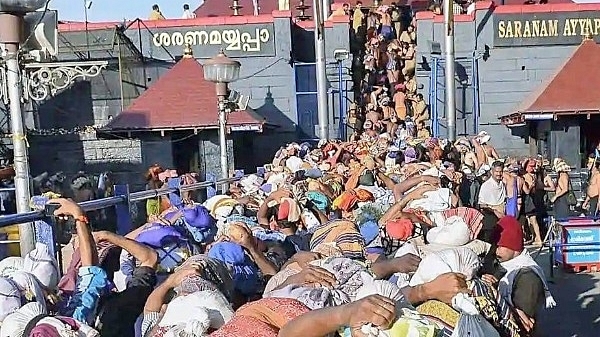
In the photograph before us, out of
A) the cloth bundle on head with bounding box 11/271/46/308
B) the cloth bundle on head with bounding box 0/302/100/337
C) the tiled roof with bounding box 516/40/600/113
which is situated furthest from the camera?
the tiled roof with bounding box 516/40/600/113

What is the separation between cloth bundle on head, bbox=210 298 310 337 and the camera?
8.37 ft

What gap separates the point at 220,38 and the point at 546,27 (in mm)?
7798

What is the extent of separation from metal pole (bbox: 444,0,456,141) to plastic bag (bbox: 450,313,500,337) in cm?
1412

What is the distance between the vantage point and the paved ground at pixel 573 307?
6410mm

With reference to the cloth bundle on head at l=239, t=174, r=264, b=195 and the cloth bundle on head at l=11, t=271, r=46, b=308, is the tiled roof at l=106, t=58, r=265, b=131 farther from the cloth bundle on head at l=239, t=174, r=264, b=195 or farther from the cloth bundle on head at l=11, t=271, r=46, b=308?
the cloth bundle on head at l=11, t=271, r=46, b=308

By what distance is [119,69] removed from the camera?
17.4 metres

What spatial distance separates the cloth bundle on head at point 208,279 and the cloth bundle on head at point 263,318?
16.0 inches

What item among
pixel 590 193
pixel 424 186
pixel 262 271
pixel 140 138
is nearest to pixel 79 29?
pixel 140 138

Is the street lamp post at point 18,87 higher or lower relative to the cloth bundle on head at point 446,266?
higher

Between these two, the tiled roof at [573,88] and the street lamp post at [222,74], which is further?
the tiled roof at [573,88]

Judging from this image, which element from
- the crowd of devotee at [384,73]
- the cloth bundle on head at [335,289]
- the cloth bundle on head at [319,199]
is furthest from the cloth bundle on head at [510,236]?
the crowd of devotee at [384,73]

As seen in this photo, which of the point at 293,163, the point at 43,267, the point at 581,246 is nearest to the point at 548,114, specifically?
the point at 293,163

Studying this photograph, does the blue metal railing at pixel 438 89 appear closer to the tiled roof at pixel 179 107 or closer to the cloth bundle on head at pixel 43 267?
the tiled roof at pixel 179 107

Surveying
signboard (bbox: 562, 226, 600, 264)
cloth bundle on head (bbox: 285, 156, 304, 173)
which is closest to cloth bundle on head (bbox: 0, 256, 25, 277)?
signboard (bbox: 562, 226, 600, 264)
